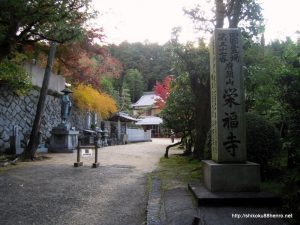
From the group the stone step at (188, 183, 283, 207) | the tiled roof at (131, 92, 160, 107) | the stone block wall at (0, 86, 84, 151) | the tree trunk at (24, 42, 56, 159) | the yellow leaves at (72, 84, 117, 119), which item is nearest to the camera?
the stone step at (188, 183, 283, 207)

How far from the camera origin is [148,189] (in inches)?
285

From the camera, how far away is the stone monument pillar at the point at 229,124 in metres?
5.84

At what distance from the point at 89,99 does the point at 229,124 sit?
691 inches

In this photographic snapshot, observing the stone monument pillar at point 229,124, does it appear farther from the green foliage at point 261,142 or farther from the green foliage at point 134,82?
the green foliage at point 134,82

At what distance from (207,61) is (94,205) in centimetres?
647

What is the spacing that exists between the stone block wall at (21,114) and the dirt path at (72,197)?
580cm

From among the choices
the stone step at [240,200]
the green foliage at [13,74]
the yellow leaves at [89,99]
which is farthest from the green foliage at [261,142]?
the yellow leaves at [89,99]

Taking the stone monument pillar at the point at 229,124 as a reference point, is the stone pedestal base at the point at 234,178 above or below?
below

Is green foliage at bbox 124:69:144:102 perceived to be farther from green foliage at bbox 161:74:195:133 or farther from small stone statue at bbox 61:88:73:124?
green foliage at bbox 161:74:195:133

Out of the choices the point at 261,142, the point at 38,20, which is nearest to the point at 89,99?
the point at 38,20

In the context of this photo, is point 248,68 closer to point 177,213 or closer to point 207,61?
point 207,61

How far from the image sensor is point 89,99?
22719mm

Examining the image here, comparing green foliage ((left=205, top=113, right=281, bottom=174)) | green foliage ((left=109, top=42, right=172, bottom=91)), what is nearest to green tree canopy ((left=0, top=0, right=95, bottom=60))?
green foliage ((left=205, top=113, right=281, bottom=174))

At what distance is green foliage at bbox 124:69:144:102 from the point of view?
191 ft
